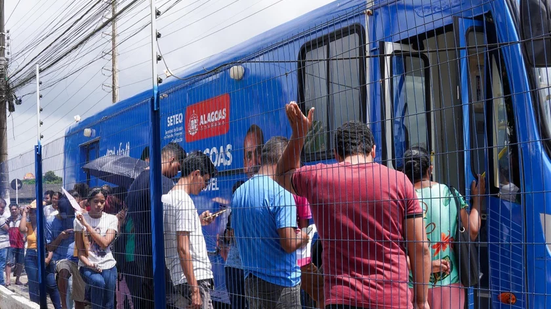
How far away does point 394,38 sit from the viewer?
10.6 feet

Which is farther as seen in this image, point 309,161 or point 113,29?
point 113,29

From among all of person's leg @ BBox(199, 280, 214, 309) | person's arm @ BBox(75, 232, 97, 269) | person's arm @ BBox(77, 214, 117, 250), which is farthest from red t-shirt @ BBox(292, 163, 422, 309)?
person's arm @ BBox(75, 232, 97, 269)

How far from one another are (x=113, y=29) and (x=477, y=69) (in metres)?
20.2

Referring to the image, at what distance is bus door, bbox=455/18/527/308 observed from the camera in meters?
2.80

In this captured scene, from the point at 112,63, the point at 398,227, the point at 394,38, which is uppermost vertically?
the point at 112,63

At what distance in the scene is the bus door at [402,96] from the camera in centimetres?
305

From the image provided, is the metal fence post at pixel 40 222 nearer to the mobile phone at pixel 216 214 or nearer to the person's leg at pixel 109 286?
the person's leg at pixel 109 286

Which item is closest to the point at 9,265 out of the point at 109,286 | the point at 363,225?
the point at 109,286

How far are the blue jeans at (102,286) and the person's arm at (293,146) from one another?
8.89 ft

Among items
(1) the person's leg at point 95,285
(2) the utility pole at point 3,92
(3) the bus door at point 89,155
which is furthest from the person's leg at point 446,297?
(2) the utility pole at point 3,92

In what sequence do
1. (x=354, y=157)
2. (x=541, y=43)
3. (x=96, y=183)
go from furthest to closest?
(x=96, y=183) < (x=354, y=157) < (x=541, y=43)

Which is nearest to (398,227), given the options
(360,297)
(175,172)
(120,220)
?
(360,297)

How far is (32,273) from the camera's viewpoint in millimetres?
8508

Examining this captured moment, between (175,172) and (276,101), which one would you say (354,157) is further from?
(175,172)
